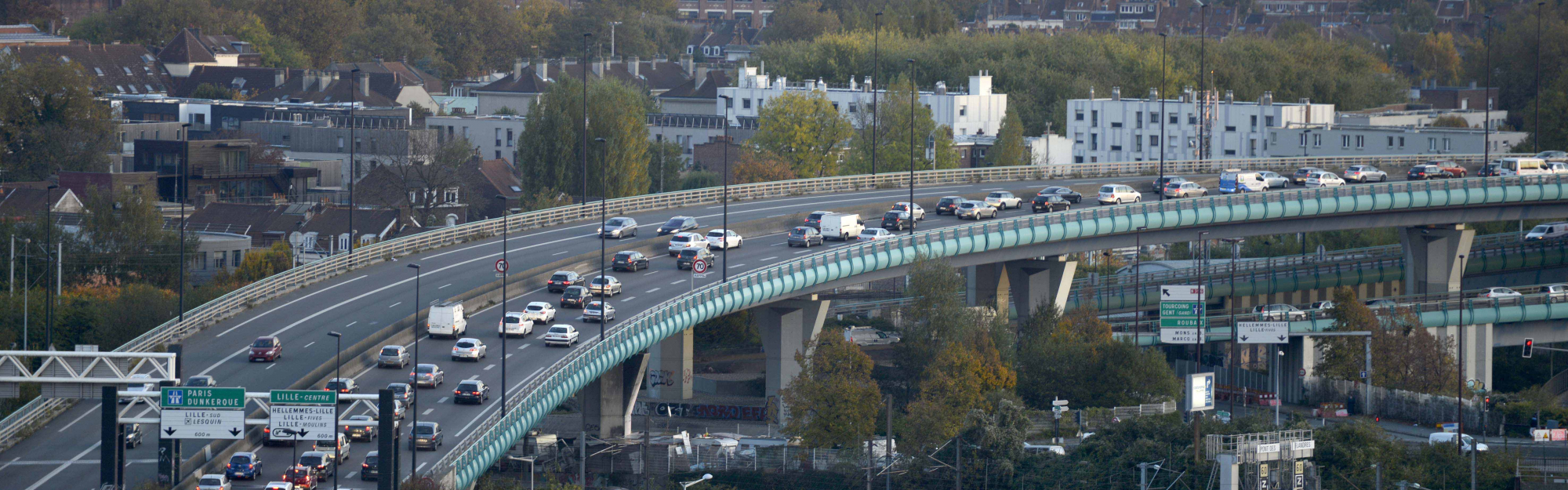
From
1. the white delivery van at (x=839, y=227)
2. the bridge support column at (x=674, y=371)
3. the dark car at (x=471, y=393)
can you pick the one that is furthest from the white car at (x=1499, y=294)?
the dark car at (x=471, y=393)

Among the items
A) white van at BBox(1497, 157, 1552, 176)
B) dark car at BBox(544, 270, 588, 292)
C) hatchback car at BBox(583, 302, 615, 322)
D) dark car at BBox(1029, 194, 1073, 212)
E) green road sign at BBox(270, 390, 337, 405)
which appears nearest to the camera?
green road sign at BBox(270, 390, 337, 405)

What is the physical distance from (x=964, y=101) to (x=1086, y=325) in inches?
2661

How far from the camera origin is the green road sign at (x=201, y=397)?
164 feet

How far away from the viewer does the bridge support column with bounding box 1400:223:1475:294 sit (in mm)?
97938

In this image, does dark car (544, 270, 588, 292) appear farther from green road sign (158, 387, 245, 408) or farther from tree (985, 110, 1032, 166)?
tree (985, 110, 1032, 166)

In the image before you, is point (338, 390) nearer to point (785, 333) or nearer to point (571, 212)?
point (785, 333)

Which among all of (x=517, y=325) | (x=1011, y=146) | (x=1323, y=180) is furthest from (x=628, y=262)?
(x=1011, y=146)

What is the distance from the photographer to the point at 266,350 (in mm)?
61312

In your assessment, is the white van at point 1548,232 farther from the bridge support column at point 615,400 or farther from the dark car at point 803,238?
the bridge support column at point 615,400

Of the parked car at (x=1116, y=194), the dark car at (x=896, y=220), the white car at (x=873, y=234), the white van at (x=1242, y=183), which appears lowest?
the white car at (x=873, y=234)

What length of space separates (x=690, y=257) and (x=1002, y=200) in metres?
20.3

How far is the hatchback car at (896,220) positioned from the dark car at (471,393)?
30.7 metres

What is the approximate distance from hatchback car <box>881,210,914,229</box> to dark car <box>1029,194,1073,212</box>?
788 cm

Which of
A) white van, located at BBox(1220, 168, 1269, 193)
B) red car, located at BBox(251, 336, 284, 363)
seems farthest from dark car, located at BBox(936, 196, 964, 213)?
red car, located at BBox(251, 336, 284, 363)
